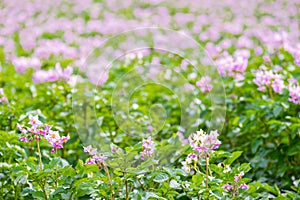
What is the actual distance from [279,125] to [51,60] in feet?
9.98

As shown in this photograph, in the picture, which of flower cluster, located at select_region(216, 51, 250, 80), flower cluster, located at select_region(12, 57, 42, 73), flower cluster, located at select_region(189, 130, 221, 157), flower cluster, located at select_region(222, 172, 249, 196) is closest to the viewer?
flower cluster, located at select_region(189, 130, 221, 157)

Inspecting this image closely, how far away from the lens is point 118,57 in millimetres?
4762

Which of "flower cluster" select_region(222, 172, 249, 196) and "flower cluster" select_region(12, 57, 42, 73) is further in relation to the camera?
"flower cluster" select_region(12, 57, 42, 73)

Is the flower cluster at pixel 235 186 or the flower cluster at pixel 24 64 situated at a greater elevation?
the flower cluster at pixel 24 64

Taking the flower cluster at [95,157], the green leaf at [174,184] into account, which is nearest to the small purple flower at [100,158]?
the flower cluster at [95,157]

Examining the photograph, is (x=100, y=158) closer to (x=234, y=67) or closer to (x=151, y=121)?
(x=151, y=121)

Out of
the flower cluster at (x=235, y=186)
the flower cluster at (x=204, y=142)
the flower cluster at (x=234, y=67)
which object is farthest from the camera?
the flower cluster at (x=234, y=67)

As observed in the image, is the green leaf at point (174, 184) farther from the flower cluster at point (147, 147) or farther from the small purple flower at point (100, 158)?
the small purple flower at point (100, 158)

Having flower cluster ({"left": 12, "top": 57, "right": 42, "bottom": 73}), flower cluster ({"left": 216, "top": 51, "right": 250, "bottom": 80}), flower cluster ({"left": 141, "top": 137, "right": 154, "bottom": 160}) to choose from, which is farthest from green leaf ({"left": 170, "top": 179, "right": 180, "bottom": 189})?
flower cluster ({"left": 12, "top": 57, "right": 42, "bottom": 73})

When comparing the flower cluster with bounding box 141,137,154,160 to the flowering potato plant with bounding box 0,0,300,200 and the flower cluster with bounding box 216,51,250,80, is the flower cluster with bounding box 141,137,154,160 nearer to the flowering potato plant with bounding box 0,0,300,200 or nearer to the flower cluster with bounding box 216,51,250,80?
the flowering potato plant with bounding box 0,0,300,200

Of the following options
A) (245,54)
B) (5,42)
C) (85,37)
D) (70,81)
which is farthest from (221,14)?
(70,81)

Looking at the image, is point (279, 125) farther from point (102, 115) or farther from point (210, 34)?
point (210, 34)

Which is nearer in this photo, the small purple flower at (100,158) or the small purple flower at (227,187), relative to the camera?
the small purple flower at (100,158)

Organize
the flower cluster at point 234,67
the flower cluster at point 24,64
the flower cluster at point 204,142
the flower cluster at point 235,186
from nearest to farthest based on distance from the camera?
the flower cluster at point 204,142 → the flower cluster at point 235,186 → the flower cluster at point 234,67 → the flower cluster at point 24,64
